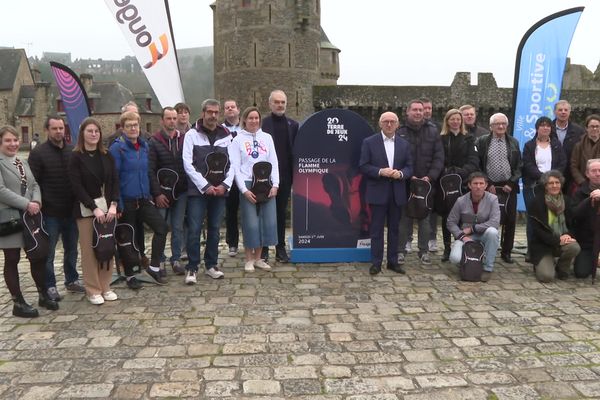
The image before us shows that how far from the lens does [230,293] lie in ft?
18.7

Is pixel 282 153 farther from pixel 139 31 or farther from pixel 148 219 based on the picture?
pixel 139 31

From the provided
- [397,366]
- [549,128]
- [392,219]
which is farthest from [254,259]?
[549,128]

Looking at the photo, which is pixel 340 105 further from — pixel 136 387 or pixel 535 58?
pixel 136 387

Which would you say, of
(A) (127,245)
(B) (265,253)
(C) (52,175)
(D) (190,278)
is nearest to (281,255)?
(B) (265,253)

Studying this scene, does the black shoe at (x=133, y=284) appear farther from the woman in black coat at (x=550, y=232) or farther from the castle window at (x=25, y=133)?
the castle window at (x=25, y=133)

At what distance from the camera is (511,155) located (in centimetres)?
683

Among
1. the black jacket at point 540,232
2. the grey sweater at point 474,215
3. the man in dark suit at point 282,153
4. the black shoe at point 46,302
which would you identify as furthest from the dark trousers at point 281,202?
the black jacket at point 540,232

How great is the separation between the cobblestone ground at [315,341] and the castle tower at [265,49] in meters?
22.9

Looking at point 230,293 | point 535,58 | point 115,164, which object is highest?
point 535,58

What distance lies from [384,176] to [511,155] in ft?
6.12

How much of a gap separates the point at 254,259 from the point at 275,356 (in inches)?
112

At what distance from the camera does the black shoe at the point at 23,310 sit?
16.4 feet

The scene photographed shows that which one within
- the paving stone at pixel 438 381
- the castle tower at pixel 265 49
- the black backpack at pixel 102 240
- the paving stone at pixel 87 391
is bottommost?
the paving stone at pixel 87 391

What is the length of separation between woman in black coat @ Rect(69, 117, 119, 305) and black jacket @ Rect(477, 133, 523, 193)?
15.4ft
